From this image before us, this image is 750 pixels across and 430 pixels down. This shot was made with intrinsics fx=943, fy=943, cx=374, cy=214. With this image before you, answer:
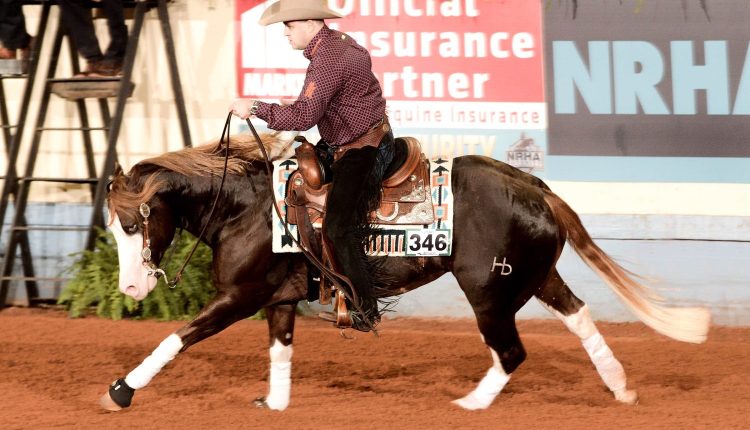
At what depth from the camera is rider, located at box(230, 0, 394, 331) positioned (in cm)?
546

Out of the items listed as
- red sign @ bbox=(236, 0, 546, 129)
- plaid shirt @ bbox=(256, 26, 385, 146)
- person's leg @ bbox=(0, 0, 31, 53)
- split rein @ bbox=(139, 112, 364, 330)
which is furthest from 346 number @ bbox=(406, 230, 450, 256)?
person's leg @ bbox=(0, 0, 31, 53)

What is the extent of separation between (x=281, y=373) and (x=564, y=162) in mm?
4274

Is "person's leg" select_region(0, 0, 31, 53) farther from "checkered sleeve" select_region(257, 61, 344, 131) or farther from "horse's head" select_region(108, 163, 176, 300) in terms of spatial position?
"checkered sleeve" select_region(257, 61, 344, 131)

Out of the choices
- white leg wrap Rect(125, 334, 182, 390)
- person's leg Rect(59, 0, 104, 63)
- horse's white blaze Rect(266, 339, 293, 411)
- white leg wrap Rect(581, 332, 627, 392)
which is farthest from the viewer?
person's leg Rect(59, 0, 104, 63)

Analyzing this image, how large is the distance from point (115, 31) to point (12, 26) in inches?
40.4

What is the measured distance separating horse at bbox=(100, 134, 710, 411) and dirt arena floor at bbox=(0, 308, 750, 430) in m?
0.29

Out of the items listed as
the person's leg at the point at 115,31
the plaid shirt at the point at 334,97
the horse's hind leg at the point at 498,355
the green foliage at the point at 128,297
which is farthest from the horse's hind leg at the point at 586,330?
the person's leg at the point at 115,31

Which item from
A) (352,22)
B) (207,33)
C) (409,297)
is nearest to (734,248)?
(409,297)

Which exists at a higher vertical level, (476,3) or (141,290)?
(476,3)

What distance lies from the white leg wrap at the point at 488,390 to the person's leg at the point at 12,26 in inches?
238

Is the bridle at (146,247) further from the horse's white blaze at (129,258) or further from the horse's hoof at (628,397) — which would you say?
the horse's hoof at (628,397)

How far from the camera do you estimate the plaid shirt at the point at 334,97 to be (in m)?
5.45

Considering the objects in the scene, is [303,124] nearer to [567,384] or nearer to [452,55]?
[567,384]

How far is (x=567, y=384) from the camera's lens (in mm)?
6707
